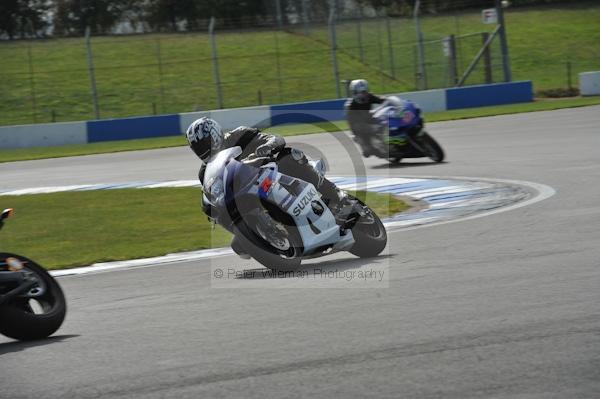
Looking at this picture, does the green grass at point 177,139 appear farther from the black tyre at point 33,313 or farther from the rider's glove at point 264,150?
the black tyre at point 33,313

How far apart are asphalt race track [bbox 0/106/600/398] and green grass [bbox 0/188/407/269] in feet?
5.00

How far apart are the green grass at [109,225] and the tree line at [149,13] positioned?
24354 mm

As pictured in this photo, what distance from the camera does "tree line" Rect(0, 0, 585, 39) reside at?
4081 cm

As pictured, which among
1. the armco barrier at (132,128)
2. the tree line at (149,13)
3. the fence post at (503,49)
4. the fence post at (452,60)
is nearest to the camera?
the armco barrier at (132,128)

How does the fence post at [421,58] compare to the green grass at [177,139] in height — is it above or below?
above

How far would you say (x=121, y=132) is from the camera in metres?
29.7

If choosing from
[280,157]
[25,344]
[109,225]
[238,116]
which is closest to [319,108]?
[238,116]

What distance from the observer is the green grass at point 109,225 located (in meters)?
10.5

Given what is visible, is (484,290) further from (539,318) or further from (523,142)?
(523,142)

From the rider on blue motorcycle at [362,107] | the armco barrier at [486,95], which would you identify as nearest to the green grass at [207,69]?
the armco barrier at [486,95]

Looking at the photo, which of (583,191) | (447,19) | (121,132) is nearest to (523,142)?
(583,191)

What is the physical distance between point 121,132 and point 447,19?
54.1 ft

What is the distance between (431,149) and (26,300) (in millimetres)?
11258

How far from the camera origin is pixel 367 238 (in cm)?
848
